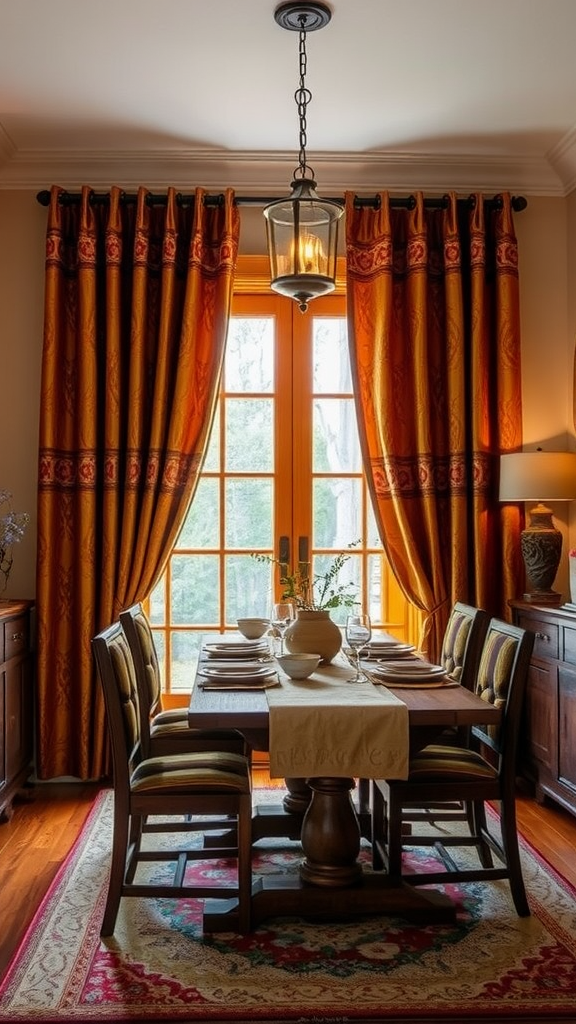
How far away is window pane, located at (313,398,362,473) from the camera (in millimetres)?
5086

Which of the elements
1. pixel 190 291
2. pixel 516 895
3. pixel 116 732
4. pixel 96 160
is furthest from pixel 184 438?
pixel 516 895

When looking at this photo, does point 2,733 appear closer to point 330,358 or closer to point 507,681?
point 507,681

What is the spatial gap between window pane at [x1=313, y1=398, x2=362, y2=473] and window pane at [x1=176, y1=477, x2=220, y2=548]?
0.55 metres

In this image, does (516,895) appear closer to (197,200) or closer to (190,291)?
(190,291)

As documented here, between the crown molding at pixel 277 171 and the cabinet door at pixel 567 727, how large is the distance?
249cm

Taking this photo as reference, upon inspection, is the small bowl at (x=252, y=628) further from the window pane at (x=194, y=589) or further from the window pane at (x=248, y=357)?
the window pane at (x=248, y=357)

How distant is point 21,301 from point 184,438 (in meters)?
1.08

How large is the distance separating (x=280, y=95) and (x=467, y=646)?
96.8 inches

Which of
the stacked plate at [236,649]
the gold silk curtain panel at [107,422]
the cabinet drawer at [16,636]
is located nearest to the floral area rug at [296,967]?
the stacked plate at [236,649]

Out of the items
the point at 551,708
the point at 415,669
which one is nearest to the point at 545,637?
the point at 551,708

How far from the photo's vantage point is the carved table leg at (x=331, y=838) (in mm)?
3094

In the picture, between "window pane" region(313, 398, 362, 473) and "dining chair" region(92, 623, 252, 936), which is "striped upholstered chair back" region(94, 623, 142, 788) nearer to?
"dining chair" region(92, 623, 252, 936)

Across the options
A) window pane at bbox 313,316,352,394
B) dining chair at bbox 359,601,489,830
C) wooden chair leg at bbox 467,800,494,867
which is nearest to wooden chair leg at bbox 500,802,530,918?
wooden chair leg at bbox 467,800,494,867

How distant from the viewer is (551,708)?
4176 mm
